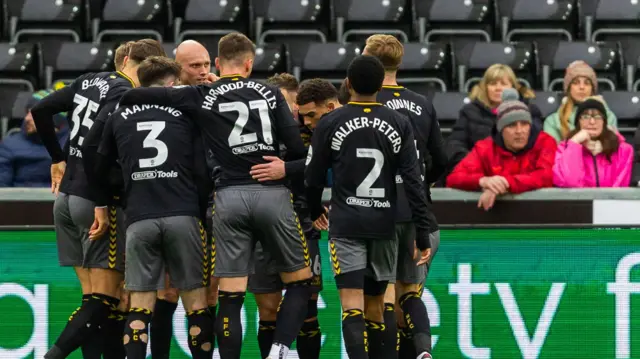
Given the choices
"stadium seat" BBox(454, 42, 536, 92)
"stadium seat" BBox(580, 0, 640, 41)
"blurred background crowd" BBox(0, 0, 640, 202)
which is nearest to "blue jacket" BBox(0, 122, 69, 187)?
"blurred background crowd" BBox(0, 0, 640, 202)

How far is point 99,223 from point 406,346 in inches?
87.0

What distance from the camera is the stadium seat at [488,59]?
43.1 feet

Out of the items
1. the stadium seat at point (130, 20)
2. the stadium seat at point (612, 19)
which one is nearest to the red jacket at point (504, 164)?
the stadium seat at point (612, 19)

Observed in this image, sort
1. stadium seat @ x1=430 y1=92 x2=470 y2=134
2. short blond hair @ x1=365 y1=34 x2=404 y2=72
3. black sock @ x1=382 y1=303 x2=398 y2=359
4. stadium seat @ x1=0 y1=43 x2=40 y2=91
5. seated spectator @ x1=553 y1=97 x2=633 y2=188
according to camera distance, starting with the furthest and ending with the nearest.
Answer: stadium seat @ x1=0 y1=43 x2=40 y2=91 → stadium seat @ x1=430 y1=92 x2=470 y2=134 → seated spectator @ x1=553 y1=97 x2=633 y2=188 → short blond hair @ x1=365 y1=34 x2=404 y2=72 → black sock @ x1=382 y1=303 x2=398 y2=359

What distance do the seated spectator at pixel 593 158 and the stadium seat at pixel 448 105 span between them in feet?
7.43

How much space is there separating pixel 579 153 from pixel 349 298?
2845 millimetres

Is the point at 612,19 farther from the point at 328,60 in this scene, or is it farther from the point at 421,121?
the point at 421,121

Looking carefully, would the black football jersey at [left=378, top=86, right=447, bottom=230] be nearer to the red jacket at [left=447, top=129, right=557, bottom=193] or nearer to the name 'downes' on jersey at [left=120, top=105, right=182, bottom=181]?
the red jacket at [left=447, top=129, right=557, bottom=193]

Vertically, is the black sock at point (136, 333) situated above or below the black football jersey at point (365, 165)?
below

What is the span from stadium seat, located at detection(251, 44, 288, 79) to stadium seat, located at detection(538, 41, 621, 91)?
2629mm

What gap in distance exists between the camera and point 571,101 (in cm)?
1125

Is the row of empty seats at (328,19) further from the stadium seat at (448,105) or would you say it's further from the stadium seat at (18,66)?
the stadium seat at (448,105)

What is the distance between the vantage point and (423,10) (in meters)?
14.0

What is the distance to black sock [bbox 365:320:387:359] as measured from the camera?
8250mm
